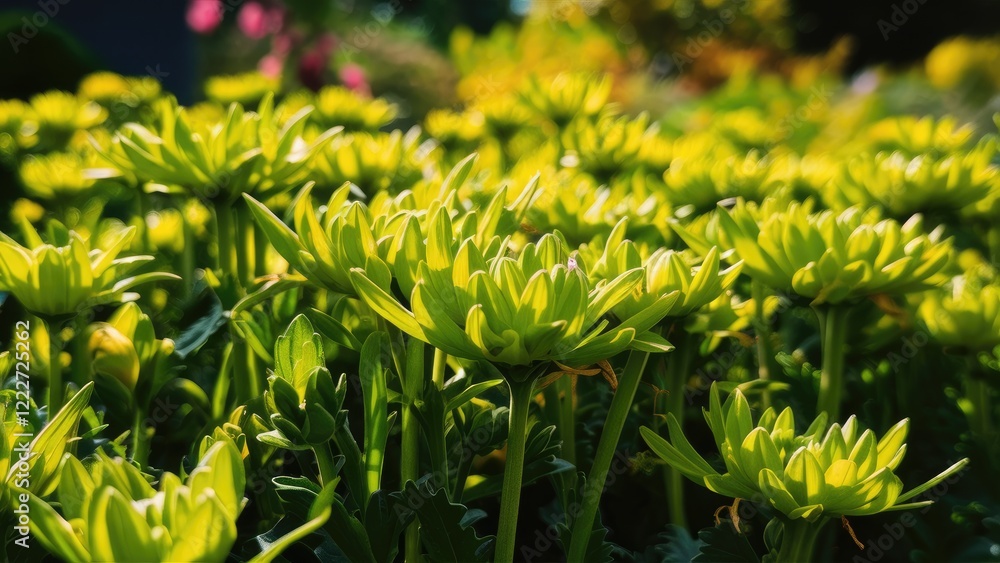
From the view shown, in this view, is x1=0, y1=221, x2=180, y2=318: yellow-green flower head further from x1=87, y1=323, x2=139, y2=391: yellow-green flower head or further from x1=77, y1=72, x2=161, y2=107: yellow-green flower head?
x1=77, y1=72, x2=161, y2=107: yellow-green flower head

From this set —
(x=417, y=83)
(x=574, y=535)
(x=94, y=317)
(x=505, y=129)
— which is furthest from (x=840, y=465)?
(x=417, y=83)

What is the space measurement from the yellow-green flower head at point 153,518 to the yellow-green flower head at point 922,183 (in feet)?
3.14

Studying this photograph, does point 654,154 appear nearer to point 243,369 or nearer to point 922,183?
point 922,183

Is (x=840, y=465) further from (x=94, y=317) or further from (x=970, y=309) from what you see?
(x=94, y=317)

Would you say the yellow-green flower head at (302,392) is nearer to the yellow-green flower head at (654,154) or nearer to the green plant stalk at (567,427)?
the green plant stalk at (567,427)

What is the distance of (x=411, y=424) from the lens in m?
0.69

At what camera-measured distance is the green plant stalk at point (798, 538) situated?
65 centimetres

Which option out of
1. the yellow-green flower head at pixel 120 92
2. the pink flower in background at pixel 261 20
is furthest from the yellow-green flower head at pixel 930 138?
the pink flower in background at pixel 261 20

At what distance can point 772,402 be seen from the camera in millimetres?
1022

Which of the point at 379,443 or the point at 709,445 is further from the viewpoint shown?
the point at 709,445

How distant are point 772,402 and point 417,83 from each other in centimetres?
697

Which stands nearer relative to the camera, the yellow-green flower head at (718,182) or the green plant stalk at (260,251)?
the green plant stalk at (260,251)

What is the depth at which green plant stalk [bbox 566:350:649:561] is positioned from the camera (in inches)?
27.0

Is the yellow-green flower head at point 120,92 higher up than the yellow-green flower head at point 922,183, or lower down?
higher up
